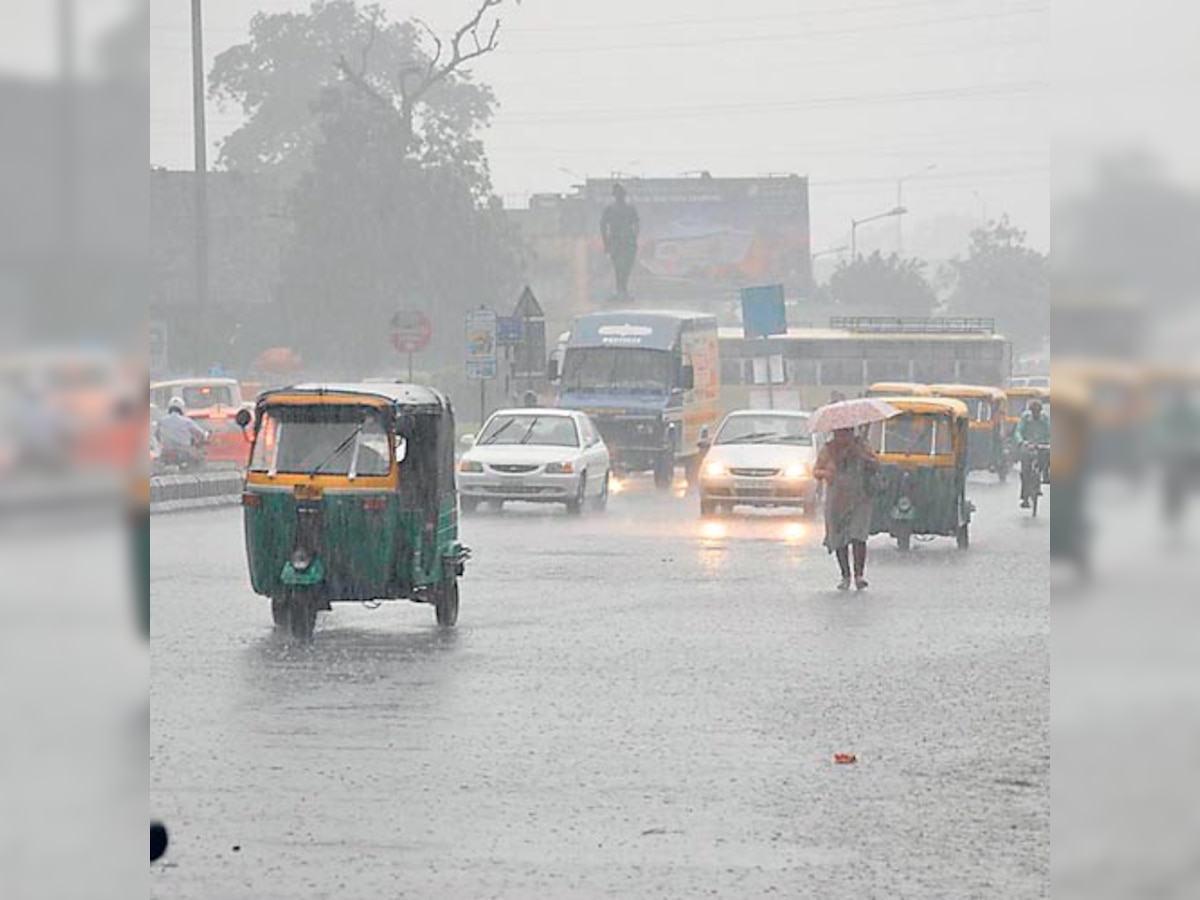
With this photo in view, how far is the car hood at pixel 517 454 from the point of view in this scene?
7.35 metres

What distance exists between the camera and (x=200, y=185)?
6.38m

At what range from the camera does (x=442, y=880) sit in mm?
4645

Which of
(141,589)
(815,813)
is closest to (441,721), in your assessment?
(815,813)

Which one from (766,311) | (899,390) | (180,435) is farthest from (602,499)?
(180,435)

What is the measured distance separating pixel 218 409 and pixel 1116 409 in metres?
4.64

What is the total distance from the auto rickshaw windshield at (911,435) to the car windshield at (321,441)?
5.38 ft

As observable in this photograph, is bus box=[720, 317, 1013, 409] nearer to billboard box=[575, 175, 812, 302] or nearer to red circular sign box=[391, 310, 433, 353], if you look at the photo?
billboard box=[575, 175, 812, 302]

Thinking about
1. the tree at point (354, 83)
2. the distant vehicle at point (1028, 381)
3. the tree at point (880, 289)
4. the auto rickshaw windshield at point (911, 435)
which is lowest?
the auto rickshaw windshield at point (911, 435)

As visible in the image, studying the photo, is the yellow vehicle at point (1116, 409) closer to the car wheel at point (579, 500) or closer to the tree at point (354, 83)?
the tree at point (354, 83)

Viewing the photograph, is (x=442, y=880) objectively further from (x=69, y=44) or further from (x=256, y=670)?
(x=69, y=44)

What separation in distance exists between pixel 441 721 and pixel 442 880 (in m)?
1.69

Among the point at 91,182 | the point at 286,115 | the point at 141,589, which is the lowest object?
the point at 141,589

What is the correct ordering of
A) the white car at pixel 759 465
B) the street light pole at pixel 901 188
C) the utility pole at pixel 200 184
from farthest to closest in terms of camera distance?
the white car at pixel 759 465 → the street light pole at pixel 901 188 → the utility pole at pixel 200 184

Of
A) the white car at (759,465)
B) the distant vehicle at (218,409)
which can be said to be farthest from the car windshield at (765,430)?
the distant vehicle at (218,409)
